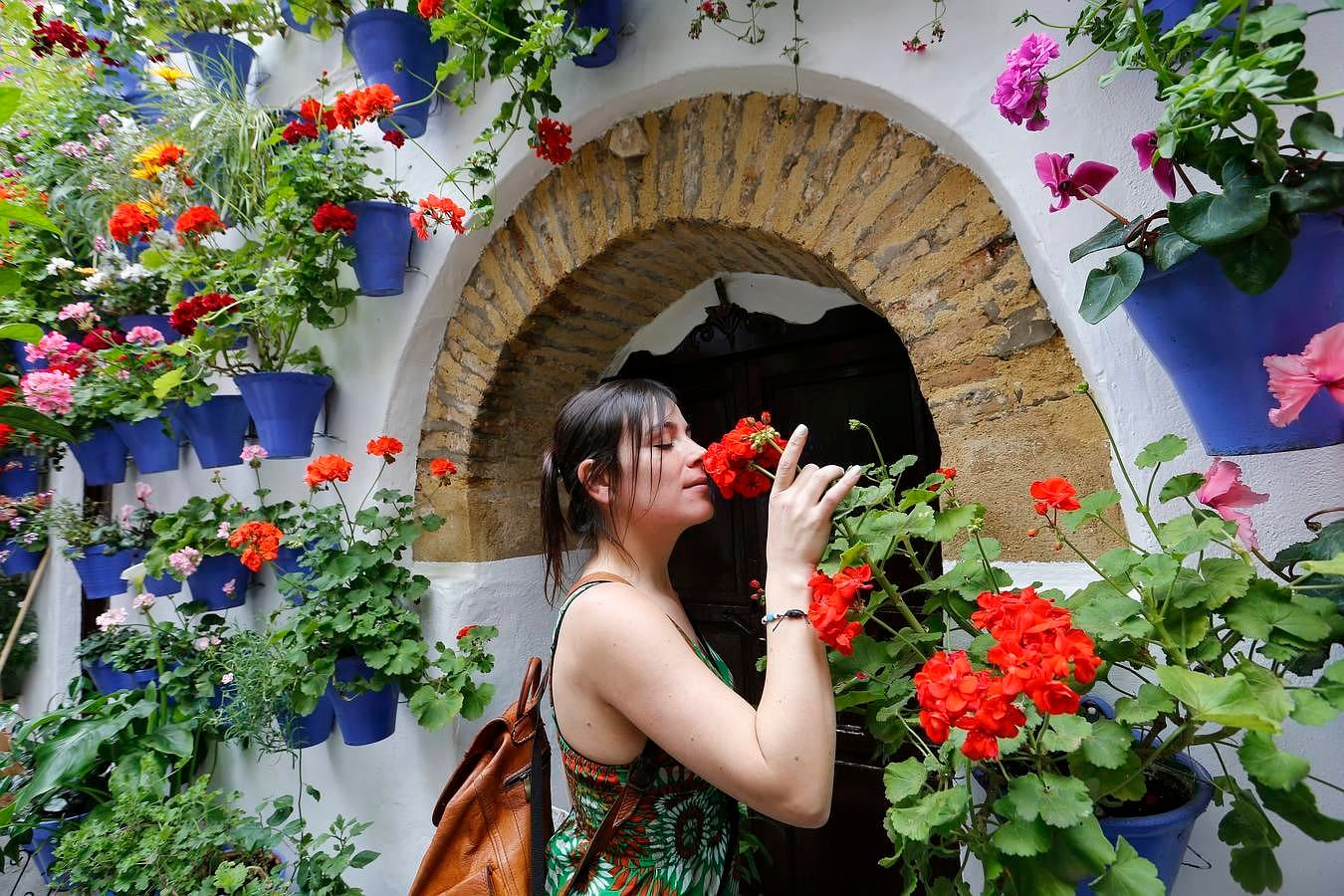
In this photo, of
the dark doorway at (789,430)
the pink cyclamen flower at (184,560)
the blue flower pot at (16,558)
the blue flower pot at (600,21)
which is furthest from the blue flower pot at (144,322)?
the blue flower pot at (600,21)

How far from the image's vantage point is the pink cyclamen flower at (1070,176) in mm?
947

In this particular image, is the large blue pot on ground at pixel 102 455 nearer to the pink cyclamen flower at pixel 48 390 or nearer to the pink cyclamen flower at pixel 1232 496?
the pink cyclamen flower at pixel 48 390

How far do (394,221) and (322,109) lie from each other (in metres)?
0.38

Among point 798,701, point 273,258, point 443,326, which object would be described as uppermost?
point 273,258

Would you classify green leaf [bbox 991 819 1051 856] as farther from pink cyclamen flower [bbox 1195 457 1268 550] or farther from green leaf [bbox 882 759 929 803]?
pink cyclamen flower [bbox 1195 457 1268 550]

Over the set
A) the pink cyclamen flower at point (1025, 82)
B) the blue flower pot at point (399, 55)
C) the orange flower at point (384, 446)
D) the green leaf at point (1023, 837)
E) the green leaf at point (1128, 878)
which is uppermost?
the blue flower pot at point (399, 55)

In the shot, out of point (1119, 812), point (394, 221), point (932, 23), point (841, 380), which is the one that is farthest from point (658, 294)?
point (1119, 812)

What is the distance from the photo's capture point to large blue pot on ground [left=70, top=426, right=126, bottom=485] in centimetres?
264

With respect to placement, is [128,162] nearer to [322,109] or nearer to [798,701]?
[322,109]

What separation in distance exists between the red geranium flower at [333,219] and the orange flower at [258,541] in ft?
2.99

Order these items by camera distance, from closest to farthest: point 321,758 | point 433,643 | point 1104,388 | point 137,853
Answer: point 1104,388, point 137,853, point 433,643, point 321,758

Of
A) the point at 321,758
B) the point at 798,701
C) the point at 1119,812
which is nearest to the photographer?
the point at 798,701

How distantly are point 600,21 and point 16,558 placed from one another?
3.54 metres

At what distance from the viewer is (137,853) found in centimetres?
206
